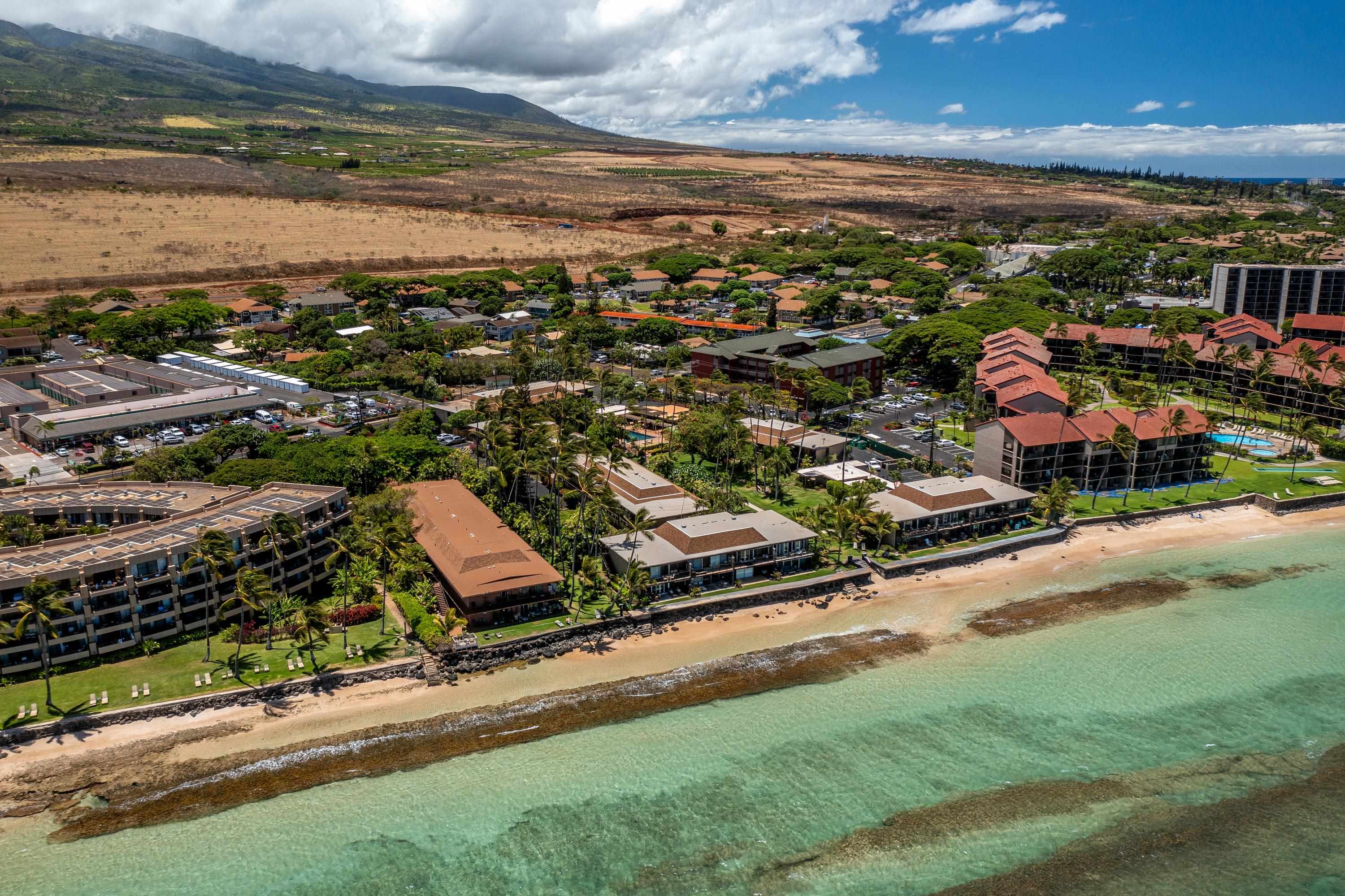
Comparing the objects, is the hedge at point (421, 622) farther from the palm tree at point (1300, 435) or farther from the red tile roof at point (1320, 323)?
the red tile roof at point (1320, 323)

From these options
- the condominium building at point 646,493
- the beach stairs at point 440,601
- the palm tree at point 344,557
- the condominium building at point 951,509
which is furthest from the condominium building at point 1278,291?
the palm tree at point 344,557

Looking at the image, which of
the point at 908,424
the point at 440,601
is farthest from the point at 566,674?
the point at 908,424

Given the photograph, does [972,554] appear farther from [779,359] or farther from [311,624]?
[779,359]

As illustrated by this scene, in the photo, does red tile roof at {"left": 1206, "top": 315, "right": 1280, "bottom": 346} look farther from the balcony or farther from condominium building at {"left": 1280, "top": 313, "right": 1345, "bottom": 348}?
the balcony

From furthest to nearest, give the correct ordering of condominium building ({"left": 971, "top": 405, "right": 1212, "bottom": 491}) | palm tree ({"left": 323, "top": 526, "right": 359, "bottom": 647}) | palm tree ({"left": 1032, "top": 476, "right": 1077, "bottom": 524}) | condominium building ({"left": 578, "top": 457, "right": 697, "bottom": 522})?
condominium building ({"left": 971, "top": 405, "right": 1212, "bottom": 491}), palm tree ({"left": 1032, "top": 476, "right": 1077, "bottom": 524}), condominium building ({"left": 578, "top": 457, "right": 697, "bottom": 522}), palm tree ({"left": 323, "top": 526, "right": 359, "bottom": 647})

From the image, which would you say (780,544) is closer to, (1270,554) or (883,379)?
(1270,554)

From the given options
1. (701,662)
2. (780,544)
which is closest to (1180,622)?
(780,544)

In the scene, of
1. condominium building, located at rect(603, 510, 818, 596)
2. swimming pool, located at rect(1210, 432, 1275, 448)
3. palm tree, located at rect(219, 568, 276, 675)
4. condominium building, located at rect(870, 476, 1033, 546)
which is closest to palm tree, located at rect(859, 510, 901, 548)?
condominium building, located at rect(870, 476, 1033, 546)
